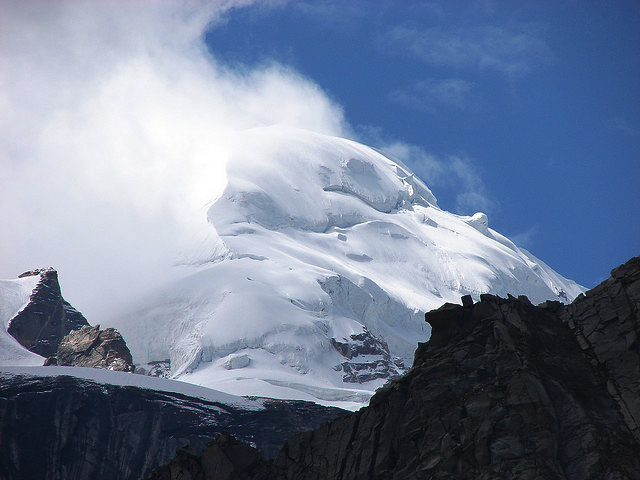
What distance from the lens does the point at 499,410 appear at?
161 feet

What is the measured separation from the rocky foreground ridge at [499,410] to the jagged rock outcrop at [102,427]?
3826 inches

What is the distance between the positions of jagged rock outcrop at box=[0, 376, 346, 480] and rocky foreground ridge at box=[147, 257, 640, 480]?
319 feet

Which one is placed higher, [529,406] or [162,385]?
[162,385]

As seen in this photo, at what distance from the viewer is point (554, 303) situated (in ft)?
197

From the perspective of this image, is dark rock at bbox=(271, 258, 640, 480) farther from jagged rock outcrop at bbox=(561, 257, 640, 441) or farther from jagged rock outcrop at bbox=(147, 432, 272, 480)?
jagged rock outcrop at bbox=(147, 432, 272, 480)

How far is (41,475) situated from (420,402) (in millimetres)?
107588

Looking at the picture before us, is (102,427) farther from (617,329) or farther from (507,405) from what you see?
(507,405)

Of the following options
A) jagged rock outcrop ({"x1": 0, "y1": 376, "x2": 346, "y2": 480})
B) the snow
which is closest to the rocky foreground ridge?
jagged rock outcrop ({"x1": 0, "y1": 376, "x2": 346, "y2": 480})

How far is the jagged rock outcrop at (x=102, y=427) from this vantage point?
151250 mm

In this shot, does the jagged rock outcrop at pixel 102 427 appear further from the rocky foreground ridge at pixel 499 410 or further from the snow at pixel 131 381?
the rocky foreground ridge at pixel 499 410

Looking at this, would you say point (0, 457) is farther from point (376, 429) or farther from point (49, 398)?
point (376, 429)

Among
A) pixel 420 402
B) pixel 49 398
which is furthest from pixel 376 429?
pixel 49 398

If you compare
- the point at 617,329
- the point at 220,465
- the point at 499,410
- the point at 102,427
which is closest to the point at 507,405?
the point at 499,410

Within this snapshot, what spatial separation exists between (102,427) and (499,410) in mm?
120462
